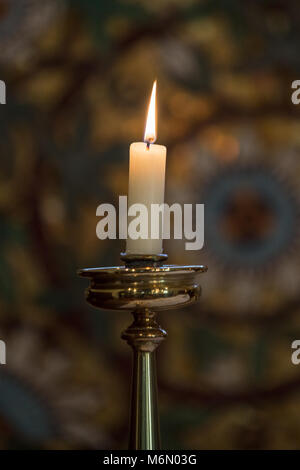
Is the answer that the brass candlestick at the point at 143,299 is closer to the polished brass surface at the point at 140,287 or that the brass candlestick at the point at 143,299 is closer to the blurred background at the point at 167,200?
the polished brass surface at the point at 140,287

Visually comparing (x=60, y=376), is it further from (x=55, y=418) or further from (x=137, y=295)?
(x=137, y=295)

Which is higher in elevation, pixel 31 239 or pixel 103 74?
pixel 103 74

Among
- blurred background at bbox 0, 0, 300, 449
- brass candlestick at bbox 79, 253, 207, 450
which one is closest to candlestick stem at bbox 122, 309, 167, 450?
brass candlestick at bbox 79, 253, 207, 450

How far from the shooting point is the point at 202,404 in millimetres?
496

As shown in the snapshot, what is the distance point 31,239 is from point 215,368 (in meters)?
0.23

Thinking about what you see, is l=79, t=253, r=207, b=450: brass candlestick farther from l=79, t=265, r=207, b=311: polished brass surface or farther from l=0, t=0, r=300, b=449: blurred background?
l=0, t=0, r=300, b=449: blurred background

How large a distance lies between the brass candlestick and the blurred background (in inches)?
7.4

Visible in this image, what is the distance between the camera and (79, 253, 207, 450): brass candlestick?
11.1 inches

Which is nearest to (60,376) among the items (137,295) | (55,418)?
(55,418)

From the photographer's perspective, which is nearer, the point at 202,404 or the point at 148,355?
the point at 148,355

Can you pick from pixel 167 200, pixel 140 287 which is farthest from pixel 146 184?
pixel 167 200

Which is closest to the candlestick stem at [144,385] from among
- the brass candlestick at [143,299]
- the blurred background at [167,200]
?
the brass candlestick at [143,299]

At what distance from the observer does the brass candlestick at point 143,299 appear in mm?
282
